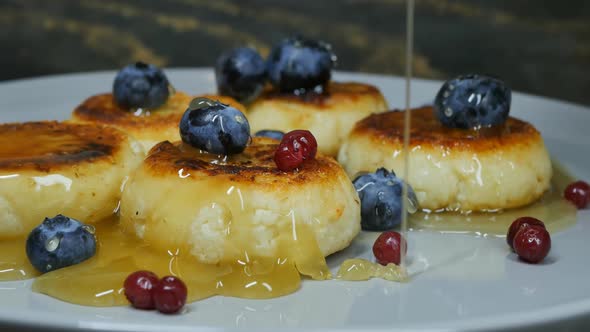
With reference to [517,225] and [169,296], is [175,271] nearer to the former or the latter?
[169,296]

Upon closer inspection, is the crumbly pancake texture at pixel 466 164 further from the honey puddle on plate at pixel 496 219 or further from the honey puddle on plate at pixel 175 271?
the honey puddle on plate at pixel 175 271

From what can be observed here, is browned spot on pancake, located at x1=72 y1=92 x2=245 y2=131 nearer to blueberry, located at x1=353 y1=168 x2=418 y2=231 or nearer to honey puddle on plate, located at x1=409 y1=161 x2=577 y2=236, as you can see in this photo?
blueberry, located at x1=353 y1=168 x2=418 y2=231

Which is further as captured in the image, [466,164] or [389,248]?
[466,164]

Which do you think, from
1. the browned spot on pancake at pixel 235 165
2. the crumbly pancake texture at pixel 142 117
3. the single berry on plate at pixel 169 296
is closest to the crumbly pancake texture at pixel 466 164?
the browned spot on pancake at pixel 235 165

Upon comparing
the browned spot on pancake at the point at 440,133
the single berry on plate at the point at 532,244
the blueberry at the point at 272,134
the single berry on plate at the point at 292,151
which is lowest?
the single berry on plate at the point at 532,244

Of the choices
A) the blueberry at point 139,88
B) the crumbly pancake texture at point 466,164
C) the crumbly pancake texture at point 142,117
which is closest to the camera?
the crumbly pancake texture at point 466,164

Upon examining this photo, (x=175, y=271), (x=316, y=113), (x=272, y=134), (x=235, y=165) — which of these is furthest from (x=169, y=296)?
(x=316, y=113)
